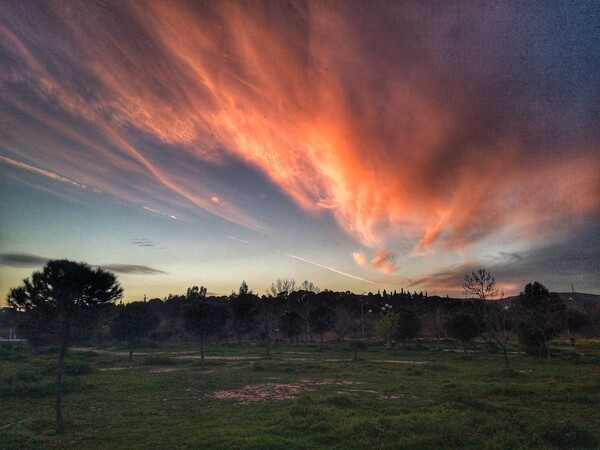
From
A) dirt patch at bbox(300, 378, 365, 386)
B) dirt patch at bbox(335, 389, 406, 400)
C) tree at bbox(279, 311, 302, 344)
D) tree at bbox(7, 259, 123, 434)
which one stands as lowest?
dirt patch at bbox(300, 378, 365, 386)

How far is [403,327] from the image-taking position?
7269 centimetres

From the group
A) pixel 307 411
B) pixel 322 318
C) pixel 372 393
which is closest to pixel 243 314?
pixel 322 318

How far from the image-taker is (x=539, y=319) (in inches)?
1972

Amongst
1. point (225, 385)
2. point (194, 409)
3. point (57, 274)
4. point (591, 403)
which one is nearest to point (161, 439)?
point (194, 409)

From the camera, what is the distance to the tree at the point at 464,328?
5988cm

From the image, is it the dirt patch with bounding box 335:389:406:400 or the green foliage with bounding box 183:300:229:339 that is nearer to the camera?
the dirt patch with bounding box 335:389:406:400

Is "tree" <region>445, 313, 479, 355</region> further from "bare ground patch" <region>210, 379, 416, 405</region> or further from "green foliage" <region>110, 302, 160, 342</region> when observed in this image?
"green foliage" <region>110, 302, 160, 342</region>

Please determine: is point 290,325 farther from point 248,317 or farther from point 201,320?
point 201,320

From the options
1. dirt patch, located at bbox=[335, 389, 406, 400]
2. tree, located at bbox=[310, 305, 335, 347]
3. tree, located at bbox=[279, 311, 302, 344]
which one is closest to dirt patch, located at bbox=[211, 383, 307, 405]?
dirt patch, located at bbox=[335, 389, 406, 400]

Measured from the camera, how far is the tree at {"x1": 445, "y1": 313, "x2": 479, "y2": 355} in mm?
59875

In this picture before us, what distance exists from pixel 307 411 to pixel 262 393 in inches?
366

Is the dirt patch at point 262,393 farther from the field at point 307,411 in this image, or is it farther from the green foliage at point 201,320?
the green foliage at point 201,320

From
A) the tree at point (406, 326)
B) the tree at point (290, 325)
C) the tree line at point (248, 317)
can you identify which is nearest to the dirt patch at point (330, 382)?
the tree line at point (248, 317)

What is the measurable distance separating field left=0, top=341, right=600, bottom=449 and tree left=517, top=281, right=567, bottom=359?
13286 millimetres
